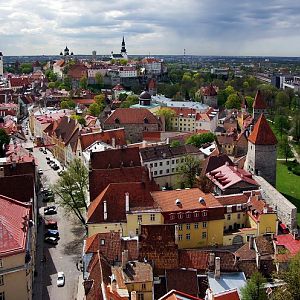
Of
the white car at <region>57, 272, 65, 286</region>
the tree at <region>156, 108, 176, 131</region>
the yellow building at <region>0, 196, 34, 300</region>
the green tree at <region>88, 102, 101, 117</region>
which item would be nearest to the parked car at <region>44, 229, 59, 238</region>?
the white car at <region>57, 272, 65, 286</region>

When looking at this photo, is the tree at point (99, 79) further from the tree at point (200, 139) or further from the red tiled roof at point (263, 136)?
the red tiled roof at point (263, 136)

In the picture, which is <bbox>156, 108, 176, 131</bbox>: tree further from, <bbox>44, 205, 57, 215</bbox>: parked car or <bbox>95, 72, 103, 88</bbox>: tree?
<bbox>95, 72, 103, 88</bbox>: tree

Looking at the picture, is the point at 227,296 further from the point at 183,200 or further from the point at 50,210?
the point at 50,210

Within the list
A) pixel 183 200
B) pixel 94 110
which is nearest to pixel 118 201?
pixel 183 200

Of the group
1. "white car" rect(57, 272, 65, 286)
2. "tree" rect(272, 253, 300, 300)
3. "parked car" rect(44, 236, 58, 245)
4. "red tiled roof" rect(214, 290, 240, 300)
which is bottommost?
"white car" rect(57, 272, 65, 286)

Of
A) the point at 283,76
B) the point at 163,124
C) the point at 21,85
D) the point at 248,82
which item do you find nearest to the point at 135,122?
the point at 163,124

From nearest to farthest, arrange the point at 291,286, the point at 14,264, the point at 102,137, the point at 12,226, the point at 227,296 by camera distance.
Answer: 1. the point at 291,286
2. the point at 227,296
3. the point at 14,264
4. the point at 12,226
5. the point at 102,137
